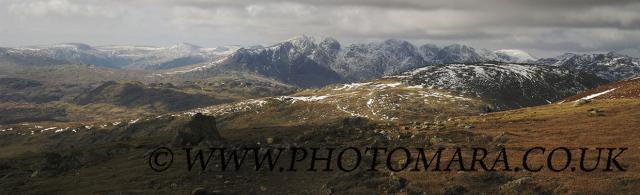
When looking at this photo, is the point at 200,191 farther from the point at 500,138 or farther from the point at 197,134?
the point at 500,138

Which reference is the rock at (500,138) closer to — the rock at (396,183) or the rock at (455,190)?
the rock at (396,183)

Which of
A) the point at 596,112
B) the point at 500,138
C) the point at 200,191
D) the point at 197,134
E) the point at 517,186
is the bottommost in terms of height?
the point at 200,191

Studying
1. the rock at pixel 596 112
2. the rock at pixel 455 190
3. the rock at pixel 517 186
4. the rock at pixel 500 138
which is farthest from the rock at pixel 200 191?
the rock at pixel 596 112

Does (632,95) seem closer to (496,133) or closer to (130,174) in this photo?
(496,133)

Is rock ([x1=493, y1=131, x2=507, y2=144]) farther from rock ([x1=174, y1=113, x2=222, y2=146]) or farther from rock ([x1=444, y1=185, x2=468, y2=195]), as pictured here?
rock ([x1=174, y1=113, x2=222, y2=146])

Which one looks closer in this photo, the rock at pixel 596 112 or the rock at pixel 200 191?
the rock at pixel 200 191

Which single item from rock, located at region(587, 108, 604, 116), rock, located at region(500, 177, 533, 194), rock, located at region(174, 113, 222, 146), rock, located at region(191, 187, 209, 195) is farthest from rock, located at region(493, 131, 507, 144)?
rock, located at region(174, 113, 222, 146)

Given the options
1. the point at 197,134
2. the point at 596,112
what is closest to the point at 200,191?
the point at 197,134

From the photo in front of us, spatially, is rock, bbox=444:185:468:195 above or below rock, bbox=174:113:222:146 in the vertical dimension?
below

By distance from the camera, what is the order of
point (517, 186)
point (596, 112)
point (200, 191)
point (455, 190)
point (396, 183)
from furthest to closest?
point (596, 112)
point (200, 191)
point (396, 183)
point (455, 190)
point (517, 186)

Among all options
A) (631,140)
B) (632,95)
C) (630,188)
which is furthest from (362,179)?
(632,95)

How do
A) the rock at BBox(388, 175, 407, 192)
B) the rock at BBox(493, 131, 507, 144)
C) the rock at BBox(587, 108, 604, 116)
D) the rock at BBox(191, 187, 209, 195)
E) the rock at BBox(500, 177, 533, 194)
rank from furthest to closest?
the rock at BBox(587, 108, 604, 116) → the rock at BBox(493, 131, 507, 144) → the rock at BBox(191, 187, 209, 195) → the rock at BBox(388, 175, 407, 192) → the rock at BBox(500, 177, 533, 194)
